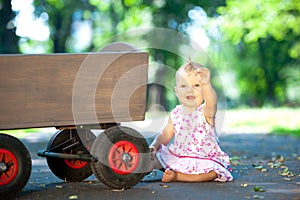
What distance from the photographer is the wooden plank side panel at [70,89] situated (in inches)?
187

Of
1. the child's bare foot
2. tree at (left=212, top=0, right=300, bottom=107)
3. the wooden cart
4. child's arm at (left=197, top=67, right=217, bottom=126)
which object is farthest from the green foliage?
the wooden cart

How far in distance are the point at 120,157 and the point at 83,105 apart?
56 centimetres

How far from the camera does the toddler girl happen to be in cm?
545

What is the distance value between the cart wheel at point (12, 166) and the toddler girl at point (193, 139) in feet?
4.36

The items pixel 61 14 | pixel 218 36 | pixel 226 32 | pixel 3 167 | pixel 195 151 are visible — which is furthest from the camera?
pixel 218 36

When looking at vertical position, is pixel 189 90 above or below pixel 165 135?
above

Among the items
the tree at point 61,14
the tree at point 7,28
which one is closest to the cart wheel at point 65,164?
the tree at point 7,28

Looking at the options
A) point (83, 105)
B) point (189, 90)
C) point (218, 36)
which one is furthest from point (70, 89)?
point (218, 36)

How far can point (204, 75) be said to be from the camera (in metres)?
5.39

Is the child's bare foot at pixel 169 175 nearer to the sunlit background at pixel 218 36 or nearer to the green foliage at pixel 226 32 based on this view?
the sunlit background at pixel 218 36

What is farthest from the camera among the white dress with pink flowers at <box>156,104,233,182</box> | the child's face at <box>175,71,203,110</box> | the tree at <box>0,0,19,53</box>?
the tree at <box>0,0,19,53</box>

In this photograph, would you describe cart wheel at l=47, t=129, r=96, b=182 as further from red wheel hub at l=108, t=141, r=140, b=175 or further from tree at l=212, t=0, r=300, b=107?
tree at l=212, t=0, r=300, b=107

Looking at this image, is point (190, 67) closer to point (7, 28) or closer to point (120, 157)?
point (120, 157)

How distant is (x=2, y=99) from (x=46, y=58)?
501mm
